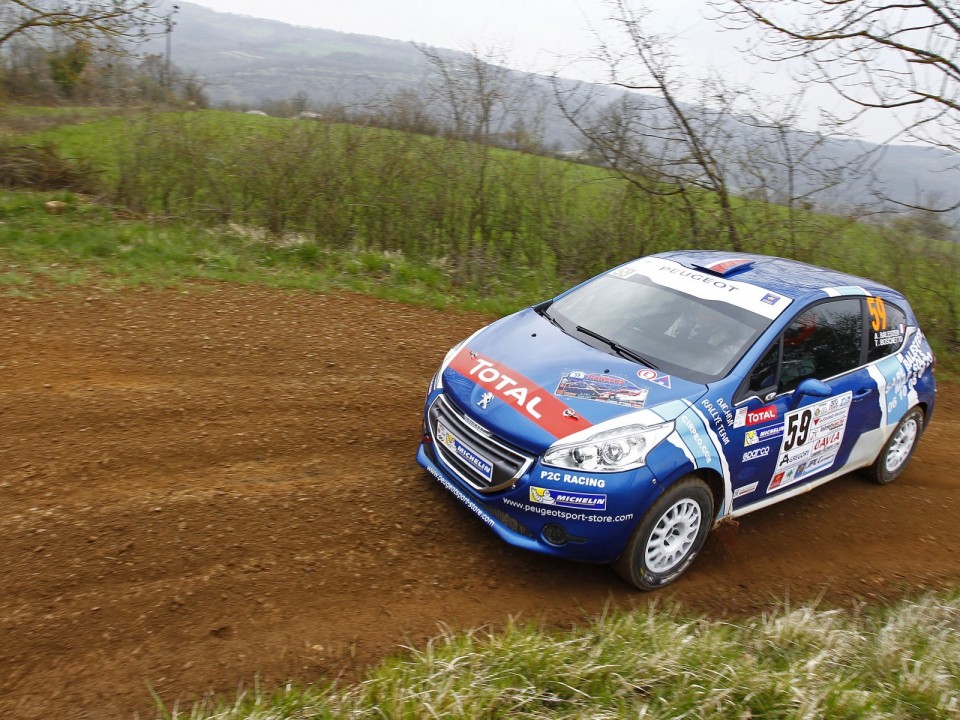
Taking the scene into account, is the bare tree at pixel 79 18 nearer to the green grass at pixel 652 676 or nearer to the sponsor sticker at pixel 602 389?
the sponsor sticker at pixel 602 389

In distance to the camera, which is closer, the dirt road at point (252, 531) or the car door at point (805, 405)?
the dirt road at point (252, 531)

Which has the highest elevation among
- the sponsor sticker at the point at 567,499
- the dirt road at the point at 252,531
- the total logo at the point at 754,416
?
the total logo at the point at 754,416

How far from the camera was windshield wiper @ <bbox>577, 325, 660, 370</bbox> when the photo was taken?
196 inches

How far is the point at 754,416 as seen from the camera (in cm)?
481

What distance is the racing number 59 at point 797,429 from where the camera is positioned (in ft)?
16.6

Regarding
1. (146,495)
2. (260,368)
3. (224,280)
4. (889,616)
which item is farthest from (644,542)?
(224,280)

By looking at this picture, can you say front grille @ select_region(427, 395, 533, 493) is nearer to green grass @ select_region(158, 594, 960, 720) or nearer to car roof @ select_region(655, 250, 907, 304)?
green grass @ select_region(158, 594, 960, 720)

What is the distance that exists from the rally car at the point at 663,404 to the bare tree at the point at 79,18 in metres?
9.92

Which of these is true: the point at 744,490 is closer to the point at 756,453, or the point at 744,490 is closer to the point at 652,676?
the point at 756,453

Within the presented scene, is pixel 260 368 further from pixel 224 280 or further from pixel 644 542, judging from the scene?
pixel 644 542

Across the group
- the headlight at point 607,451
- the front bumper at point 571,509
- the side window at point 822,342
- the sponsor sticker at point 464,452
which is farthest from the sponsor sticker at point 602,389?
the side window at point 822,342

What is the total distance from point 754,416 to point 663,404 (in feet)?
2.40

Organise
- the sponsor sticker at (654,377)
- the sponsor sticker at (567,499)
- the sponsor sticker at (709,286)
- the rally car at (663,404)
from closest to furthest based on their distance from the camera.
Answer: the sponsor sticker at (567,499)
the rally car at (663,404)
the sponsor sticker at (654,377)
the sponsor sticker at (709,286)

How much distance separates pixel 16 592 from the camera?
12.5ft
